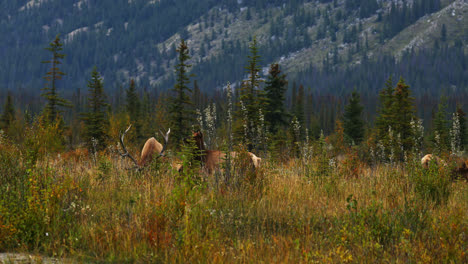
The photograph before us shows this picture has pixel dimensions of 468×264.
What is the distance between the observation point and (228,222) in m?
5.75

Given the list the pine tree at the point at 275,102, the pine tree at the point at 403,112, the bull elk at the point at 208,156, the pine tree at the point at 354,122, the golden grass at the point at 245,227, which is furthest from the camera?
the pine tree at the point at 354,122

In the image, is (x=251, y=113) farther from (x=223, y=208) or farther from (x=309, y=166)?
(x=223, y=208)

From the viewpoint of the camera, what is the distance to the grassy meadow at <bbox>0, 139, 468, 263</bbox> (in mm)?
4840

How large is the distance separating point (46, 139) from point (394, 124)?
28.5 m

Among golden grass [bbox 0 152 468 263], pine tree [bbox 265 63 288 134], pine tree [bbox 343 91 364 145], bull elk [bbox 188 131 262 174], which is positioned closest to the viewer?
golden grass [bbox 0 152 468 263]

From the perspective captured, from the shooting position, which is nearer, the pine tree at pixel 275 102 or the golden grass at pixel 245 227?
the golden grass at pixel 245 227

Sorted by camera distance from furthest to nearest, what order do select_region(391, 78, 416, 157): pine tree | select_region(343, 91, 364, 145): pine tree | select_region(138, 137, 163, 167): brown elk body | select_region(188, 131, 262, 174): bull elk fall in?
select_region(343, 91, 364, 145): pine tree, select_region(391, 78, 416, 157): pine tree, select_region(138, 137, 163, 167): brown elk body, select_region(188, 131, 262, 174): bull elk

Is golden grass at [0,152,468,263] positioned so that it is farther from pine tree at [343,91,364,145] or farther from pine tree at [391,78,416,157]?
pine tree at [343,91,364,145]

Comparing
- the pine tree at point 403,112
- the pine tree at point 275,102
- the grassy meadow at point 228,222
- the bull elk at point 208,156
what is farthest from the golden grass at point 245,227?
the pine tree at point 275,102

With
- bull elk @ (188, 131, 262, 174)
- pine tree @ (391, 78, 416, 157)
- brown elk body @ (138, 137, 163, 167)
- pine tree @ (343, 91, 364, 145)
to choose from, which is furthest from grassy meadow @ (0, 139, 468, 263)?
pine tree @ (343, 91, 364, 145)

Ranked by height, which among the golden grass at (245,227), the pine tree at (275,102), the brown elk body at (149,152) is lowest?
the golden grass at (245,227)

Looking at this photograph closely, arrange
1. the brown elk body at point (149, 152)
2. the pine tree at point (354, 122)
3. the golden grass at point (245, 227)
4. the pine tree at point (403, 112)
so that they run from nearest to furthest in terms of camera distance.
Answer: the golden grass at point (245, 227) < the brown elk body at point (149, 152) < the pine tree at point (403, 112) < the pine tree at point (354, 122)

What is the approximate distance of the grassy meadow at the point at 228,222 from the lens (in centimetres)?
484

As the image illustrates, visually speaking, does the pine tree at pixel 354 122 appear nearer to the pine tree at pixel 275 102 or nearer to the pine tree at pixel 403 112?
the pine tree at pixel 275 102
